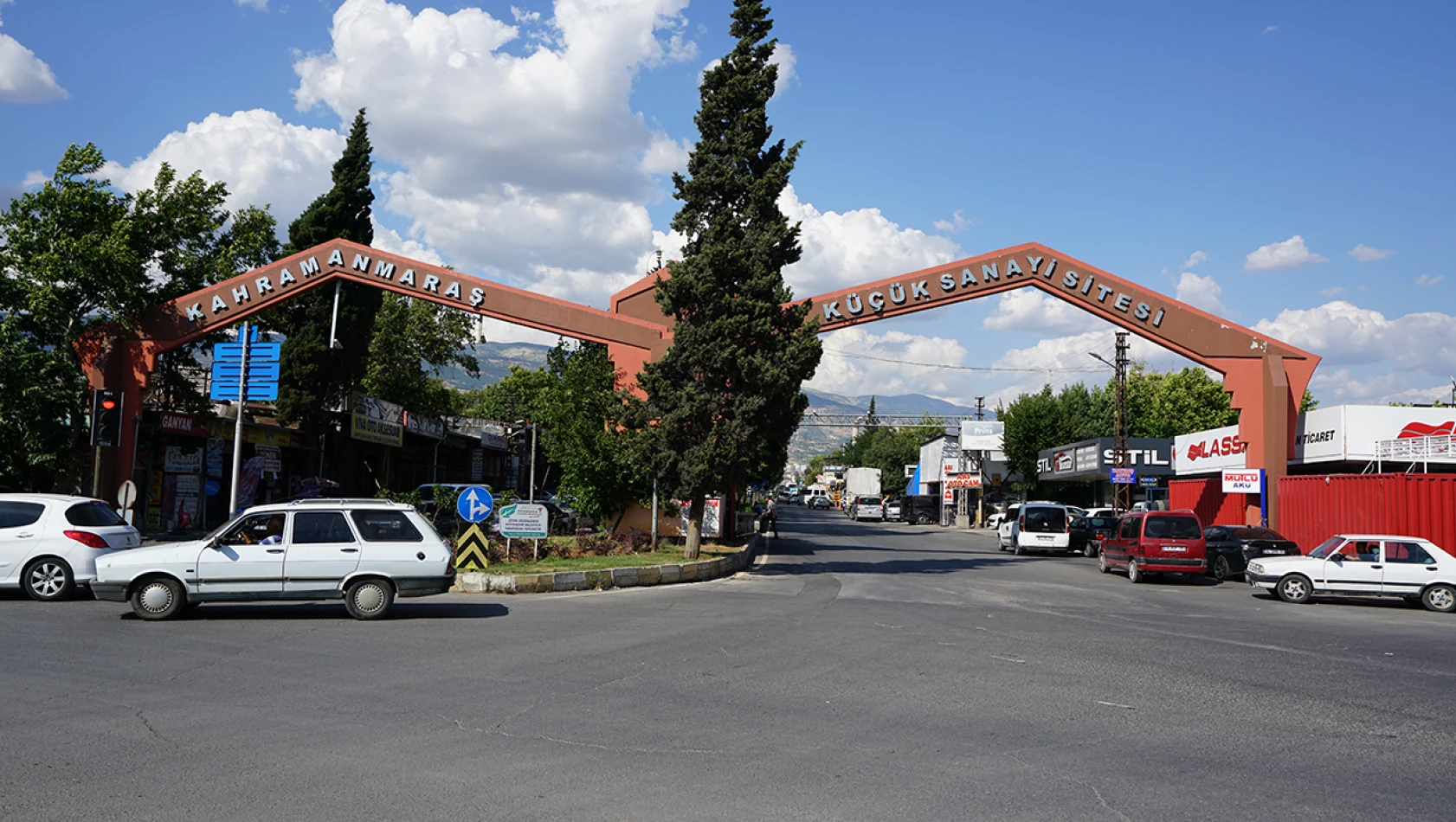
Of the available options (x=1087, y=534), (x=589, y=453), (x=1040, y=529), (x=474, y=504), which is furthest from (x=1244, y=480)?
(x=474, y=504)

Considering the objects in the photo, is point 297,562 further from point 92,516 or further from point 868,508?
point 868,508

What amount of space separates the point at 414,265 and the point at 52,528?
15.0 m

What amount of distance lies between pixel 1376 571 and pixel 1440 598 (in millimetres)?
1179

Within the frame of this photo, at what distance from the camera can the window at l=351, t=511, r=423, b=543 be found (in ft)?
46.5

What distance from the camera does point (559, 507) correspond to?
37062 millimetres

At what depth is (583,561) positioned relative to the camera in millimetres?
21547

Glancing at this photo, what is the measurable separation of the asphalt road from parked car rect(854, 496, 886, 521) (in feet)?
197

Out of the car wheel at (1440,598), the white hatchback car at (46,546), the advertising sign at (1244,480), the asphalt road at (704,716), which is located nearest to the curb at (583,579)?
the asphalt road at (704,716)

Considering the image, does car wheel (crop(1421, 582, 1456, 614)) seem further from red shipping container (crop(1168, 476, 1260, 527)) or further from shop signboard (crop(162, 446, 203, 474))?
shop signboard (crop(162, 446, 203, 474))

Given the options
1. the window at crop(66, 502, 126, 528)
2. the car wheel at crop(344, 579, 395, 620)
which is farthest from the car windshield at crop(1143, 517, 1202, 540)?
the window at crop(66, 502, 126, 528)

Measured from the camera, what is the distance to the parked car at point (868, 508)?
2968 inches

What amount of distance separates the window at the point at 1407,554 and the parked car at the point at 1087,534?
Result: 1732 centimetres

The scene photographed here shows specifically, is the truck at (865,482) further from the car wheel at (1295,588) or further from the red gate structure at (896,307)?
the car wheel at (1295,588)

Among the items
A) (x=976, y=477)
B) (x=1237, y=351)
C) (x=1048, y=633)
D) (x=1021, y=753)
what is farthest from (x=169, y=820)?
(x=976, y=477)
